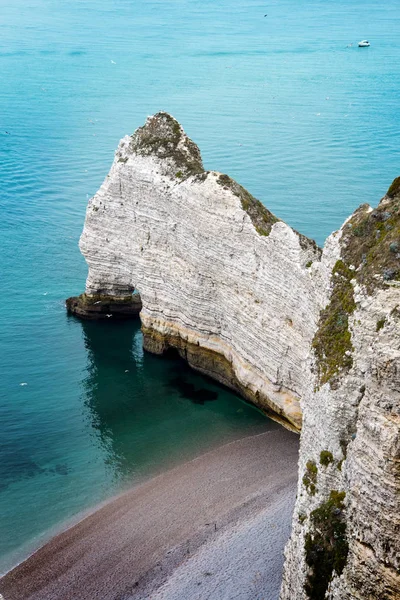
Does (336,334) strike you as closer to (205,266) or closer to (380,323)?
(380,323)

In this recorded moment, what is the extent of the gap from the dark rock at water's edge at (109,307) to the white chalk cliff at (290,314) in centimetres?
11

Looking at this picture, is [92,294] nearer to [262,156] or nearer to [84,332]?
[84,332]

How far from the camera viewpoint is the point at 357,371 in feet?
64.6

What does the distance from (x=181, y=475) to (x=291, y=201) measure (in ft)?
122

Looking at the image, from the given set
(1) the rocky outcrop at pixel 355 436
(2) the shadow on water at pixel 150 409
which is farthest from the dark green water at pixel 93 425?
(1) the rocky outcrop at pixel 355 436

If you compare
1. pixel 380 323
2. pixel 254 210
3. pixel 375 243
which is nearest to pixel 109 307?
pixel 254 210

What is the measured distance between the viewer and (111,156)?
78188 mm

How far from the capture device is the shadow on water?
3531 centimetres

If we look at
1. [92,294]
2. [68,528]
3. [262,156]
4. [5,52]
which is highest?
[5,52]

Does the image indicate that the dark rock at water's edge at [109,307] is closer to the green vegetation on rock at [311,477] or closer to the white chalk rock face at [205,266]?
the white chalk rock face at [205,266]

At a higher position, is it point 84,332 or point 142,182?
point 142,182

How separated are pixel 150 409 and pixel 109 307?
10.2 m

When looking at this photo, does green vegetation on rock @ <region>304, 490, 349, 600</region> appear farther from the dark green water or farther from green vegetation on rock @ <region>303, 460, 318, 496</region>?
the dark green water

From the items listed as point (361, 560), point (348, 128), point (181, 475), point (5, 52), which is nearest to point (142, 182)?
point (181, 475)
